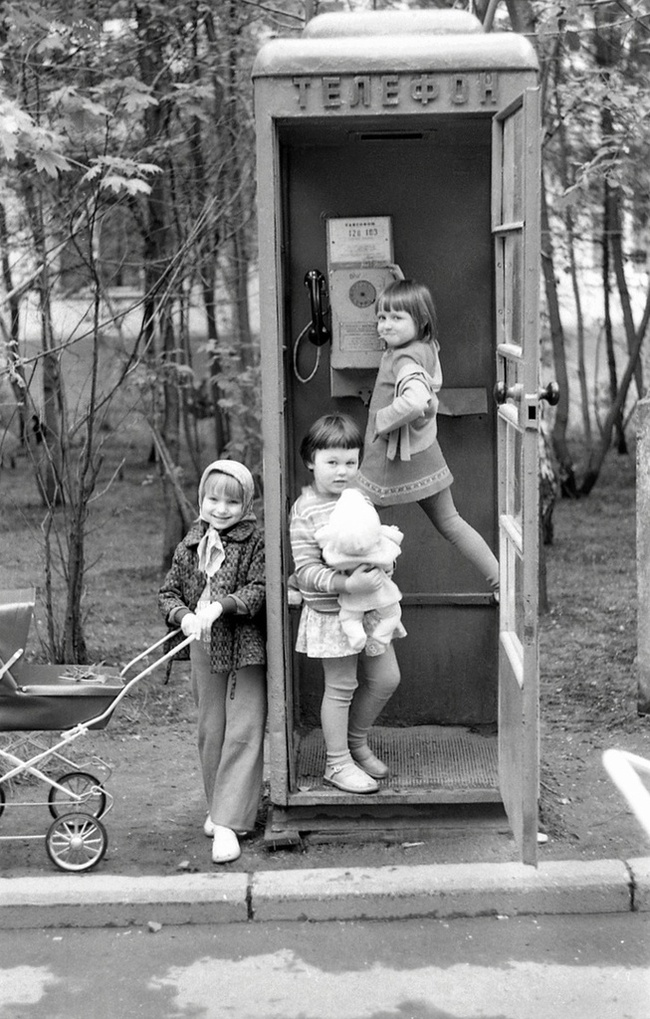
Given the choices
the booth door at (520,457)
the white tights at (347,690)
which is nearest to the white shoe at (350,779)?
the white tights at (347,690)

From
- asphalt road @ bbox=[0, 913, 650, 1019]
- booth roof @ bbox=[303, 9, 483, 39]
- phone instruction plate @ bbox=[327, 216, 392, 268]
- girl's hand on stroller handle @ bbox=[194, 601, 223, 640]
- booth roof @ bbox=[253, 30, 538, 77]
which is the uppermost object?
booth roof @ bbox=[303, 9, 483, 39]

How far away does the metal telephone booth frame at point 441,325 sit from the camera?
4.37m

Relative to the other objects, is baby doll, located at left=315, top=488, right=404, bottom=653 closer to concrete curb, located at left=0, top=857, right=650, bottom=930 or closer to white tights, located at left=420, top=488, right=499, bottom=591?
white tights, located at left=420, top=488, right=499, bottom=591

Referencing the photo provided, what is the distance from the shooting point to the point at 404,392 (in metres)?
5.00

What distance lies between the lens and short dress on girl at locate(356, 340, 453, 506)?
16.5 feet

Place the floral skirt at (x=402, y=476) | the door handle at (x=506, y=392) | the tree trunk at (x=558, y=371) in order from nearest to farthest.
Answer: the door handle at (x=506, y=392)
the floral skirt at (x=402, y=476)
the tree trunk at (x=558, y=371)

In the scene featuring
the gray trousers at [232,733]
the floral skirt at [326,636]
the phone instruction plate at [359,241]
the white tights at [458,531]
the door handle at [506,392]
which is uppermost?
the phone instruction plate at [359,241]

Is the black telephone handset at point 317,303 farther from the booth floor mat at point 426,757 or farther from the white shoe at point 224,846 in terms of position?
the white shoe at point 224,846

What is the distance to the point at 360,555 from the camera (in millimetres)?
4598

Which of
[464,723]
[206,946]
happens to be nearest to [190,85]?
[464,723]

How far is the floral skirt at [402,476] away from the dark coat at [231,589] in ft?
2.30

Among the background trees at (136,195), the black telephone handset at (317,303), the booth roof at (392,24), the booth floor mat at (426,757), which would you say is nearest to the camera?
the booth roof at (392,24)

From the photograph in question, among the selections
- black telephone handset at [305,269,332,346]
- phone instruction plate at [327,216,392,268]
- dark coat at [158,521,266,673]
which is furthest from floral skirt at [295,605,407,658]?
phone instruction plate at [327,216,392,268]

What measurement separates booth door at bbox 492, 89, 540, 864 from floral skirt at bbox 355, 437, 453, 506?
0.49 m
